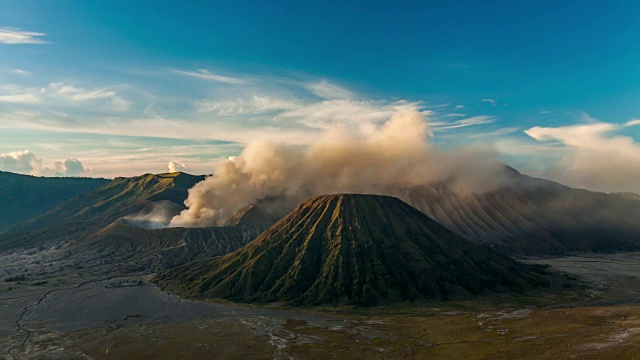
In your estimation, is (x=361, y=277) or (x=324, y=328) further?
(x=361, y=277)

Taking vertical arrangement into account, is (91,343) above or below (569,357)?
below

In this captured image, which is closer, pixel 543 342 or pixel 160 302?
pixel 543 342

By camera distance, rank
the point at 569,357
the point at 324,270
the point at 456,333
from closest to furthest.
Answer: the point at 569,357, the point at 456,333, the point at 324,270

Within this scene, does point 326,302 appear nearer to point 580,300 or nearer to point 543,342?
point 543,342

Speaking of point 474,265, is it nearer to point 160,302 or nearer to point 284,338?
point 284,338

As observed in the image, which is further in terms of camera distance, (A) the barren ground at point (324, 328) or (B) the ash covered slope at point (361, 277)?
(B) the ash covered slope at point (361, 277)

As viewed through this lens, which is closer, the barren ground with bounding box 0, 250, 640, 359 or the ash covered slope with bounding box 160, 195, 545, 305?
the barren ground with bounding box 0, 250, 640, 359

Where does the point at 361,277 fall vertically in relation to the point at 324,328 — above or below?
above

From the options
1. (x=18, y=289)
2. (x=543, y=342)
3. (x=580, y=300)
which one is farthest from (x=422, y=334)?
(x=18, y=289)

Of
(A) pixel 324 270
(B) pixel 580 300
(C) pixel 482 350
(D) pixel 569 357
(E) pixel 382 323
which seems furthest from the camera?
(A) pixel 324 270
